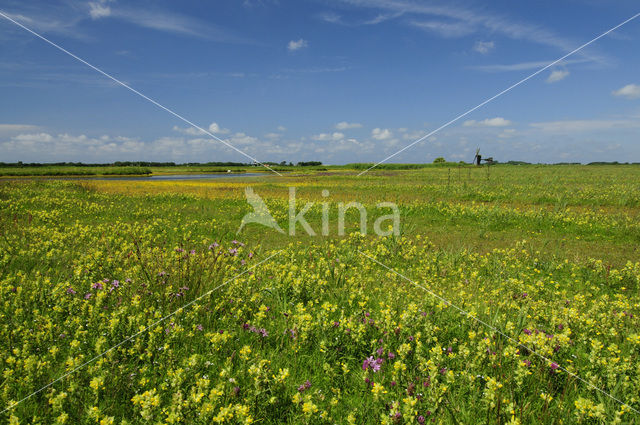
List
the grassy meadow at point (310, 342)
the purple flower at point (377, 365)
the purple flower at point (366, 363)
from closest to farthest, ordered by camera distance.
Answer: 1. the grassy meadow at point (310, 342)
2. the purple flower at point (377, 365)
3. the purple flower at point (366, 363)

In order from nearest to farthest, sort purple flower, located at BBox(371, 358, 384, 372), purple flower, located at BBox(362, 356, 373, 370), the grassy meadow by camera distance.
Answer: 1. the grassy meadow
2. purple flower, located at BBox(371, 358, 384, 372)
3. purple flower, located at BBox(362, 356, 373, 370)

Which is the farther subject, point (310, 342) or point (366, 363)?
point (310, 342)

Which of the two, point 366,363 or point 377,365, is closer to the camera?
point 377,365

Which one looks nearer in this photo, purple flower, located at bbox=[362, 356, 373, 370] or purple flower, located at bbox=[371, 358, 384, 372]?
purple flower, located at bbox=[371, 358, 384, 372]

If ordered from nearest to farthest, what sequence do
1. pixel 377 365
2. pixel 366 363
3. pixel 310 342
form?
pixel 377 365, pixel 366 363, pixel 310 342

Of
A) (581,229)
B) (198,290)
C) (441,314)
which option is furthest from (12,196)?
(581,229)

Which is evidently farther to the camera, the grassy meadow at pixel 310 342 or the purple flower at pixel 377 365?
the purple flower at pixel 377 365

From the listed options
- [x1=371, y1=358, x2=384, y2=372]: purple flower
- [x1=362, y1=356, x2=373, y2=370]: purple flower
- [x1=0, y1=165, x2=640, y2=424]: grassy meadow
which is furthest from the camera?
[x1=362, y1=356, x2=373, y2=370]: purple flower

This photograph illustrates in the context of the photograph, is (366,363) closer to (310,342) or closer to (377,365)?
(377,365)

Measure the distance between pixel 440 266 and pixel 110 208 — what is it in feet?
58.1

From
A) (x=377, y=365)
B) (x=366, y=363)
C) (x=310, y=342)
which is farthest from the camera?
(x=310, y=342)

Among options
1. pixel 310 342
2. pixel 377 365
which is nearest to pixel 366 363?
pixel 377 365

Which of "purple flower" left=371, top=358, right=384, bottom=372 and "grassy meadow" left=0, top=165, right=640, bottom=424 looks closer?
"grassy meadow" left=0, top=165, right=640, bottom=424

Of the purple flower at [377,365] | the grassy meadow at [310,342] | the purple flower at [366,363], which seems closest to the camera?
the grassy meadow at [310,342]
